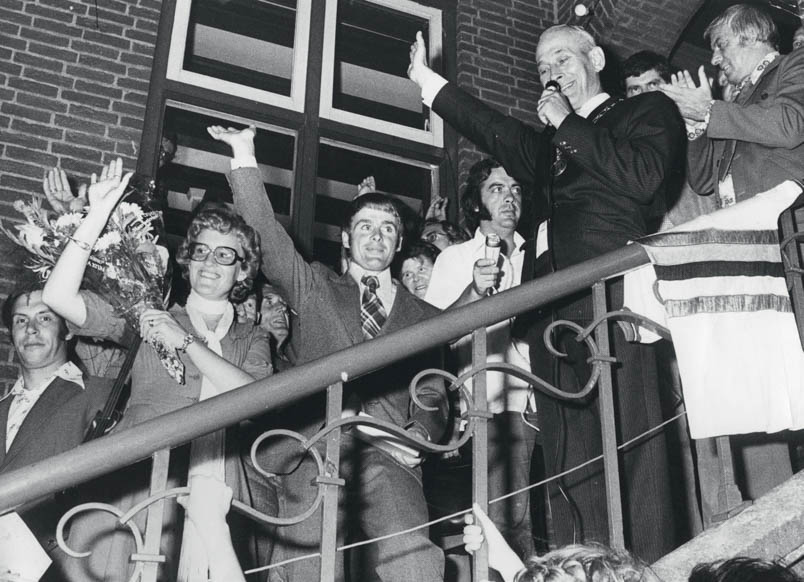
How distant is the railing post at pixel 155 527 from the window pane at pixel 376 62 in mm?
4755

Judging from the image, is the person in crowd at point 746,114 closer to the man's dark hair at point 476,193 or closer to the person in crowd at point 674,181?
the person in crowd at point 674,181

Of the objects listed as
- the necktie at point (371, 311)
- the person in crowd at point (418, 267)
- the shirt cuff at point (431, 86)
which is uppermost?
the shirt cuff at point (431, 86)

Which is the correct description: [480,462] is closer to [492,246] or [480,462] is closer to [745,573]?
[745,573]

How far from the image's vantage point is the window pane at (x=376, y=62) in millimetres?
6688

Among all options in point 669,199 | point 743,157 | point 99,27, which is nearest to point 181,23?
point 99,27

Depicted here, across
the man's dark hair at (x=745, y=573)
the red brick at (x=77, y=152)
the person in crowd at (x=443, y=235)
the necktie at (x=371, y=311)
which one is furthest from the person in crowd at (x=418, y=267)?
the man's dark hair at (x=745, y=573)

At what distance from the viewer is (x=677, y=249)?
8.87 ft

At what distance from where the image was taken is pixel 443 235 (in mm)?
4711

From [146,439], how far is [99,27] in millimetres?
4069

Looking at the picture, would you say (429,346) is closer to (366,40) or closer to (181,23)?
(181,23)

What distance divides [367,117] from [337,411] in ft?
13.9

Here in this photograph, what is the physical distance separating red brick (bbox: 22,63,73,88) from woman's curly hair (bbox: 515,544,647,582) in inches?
166

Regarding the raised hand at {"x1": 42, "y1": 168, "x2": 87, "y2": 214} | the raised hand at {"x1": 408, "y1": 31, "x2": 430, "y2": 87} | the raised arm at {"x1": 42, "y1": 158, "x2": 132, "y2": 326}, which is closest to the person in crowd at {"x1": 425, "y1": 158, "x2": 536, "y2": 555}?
the raised hand at {"x1": 408, "y1": 31, "x2": 430, "y2": 87}

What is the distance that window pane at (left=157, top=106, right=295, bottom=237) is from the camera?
579 centimetres
